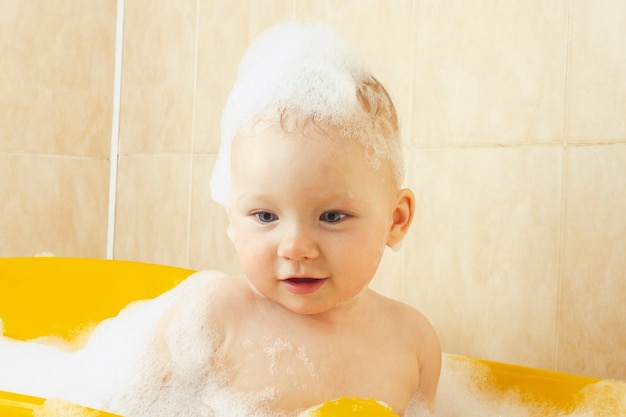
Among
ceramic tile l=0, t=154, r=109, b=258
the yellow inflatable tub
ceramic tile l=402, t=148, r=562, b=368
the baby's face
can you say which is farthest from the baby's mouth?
ceramic tile l=0, t=154, r=109, b=258

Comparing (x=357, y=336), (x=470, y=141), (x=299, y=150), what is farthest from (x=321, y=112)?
(x=470, y=141)

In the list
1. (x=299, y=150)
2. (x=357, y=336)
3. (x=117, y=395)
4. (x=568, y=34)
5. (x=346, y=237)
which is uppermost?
(x=568, y=34)

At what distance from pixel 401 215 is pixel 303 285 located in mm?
208

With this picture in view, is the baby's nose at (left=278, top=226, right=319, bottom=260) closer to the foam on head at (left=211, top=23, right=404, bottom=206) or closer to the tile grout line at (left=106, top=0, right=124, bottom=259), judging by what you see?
the foam on head at (left=211, top=23, right=404, bottom=206)

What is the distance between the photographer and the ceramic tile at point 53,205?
2086 millimetres

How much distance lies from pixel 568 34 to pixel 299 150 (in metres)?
0.58

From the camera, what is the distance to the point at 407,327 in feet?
3.96

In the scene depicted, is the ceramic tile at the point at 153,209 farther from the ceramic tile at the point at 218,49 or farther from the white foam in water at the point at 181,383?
the white foam in water at the point at 181,383

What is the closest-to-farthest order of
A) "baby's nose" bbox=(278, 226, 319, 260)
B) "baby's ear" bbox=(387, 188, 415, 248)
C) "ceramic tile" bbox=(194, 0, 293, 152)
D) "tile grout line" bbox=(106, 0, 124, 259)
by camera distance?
"baby's nose" bbox=(278, 226, 319, 260)
"baby's ear" bbox=(387, 188, 415, 248)
"ceramic tile" bbox=(194, 0, 293, 152)
"tile grout line" bbox=(106, 0, 124, 259)

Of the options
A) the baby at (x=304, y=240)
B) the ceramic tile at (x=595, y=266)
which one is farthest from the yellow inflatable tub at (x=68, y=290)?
the ceramic tile at (x=595, y=266)

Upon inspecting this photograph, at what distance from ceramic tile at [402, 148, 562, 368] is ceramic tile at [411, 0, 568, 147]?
40 mm

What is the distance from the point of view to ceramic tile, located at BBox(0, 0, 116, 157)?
2062 millimetres

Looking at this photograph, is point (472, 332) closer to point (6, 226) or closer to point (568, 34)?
point (568, 34)

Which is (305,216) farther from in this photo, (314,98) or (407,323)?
(407,323)
